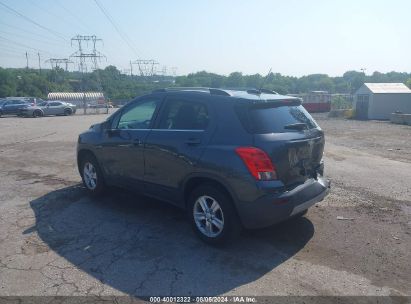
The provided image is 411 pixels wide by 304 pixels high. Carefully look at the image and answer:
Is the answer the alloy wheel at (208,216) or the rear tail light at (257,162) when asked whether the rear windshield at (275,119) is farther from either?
the alloy wheel at (208,216)

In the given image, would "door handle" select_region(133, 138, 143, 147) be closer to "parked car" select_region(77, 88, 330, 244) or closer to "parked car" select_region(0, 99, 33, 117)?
"parked car" select_region(77, 88, 330, 244)

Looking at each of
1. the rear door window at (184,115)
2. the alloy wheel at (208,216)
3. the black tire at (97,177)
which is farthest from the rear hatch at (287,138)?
the black tire at (97,177)

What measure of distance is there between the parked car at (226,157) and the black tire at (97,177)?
0.94 meters

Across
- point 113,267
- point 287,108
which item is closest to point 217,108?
point 287,108

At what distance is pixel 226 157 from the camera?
4.03 m

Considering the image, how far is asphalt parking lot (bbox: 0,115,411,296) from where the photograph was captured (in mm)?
3570

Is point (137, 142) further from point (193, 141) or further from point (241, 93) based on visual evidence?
point (241, 93)

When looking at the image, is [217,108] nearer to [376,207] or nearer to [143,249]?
[143,249]

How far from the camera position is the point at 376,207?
5840 millimetres

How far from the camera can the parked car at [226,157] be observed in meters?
3.95

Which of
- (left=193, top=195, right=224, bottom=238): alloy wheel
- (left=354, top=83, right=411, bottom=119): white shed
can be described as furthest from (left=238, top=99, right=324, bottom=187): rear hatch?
(left=354, top=83, right=411, bottom=119): white shed

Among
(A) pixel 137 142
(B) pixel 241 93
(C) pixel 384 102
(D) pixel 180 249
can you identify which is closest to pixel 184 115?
(B) pixel 241 93

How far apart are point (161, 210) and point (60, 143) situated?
9.38 meters

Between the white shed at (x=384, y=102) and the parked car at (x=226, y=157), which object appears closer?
the parked car at (x=226, y=157)
